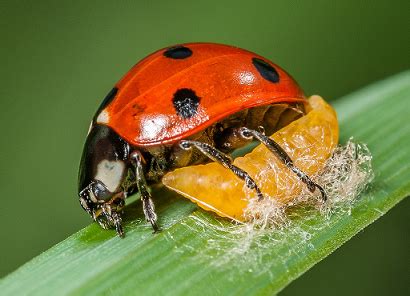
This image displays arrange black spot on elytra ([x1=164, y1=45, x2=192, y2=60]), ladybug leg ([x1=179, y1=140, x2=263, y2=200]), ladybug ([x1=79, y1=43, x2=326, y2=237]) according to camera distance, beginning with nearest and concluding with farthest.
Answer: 1. ladybug leg ([x1=179, y1=140, x2=263, y2=200])
2. ladybug ([x1=79, y1=43, x2=326, y2=237])
3. black spot on elytra ([x1=164, y1=45, x2=192, y2=60])

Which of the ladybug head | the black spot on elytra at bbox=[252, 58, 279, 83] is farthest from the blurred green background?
the black spot on elytra at bbox=[252, 58, 279, 83]

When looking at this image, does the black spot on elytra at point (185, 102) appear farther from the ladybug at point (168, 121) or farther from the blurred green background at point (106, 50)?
the blurred green background at point (106, 50)

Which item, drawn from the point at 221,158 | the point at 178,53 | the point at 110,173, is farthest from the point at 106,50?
the point at 221,158

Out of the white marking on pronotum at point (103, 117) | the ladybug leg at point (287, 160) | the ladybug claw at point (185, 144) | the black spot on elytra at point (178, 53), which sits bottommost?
the ladybug leg at point (287, 160)

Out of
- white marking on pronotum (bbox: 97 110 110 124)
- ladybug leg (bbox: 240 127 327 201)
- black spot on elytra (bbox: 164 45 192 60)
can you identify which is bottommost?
ladybug leg (bbox: 240 127 327 201)

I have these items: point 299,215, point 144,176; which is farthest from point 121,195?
point 299,215

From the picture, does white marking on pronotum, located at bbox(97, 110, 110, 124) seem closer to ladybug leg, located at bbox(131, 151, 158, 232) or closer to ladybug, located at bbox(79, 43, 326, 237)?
ladybug, located at bbox(79, 43, 326, 237)

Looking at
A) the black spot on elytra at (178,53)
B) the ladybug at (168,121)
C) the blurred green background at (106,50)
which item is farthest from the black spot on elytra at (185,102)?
the blurred green background at (106,50)
